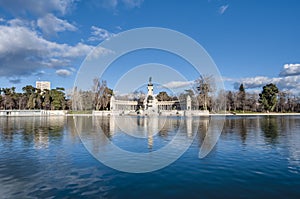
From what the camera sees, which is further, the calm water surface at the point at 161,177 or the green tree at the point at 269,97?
the green tree at the point at 269,97

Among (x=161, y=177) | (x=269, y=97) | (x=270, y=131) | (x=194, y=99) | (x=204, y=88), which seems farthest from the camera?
(x=269, y=97)

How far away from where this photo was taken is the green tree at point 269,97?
10591 cm

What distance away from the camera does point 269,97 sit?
106938 mm

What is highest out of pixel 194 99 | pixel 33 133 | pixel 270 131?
pixel 194 99

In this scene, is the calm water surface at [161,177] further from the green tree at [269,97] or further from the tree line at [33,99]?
the green tree at [269,97]

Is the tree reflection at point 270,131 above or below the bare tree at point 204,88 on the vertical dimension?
below

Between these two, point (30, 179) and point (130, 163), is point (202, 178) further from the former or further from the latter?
point (30, 179)

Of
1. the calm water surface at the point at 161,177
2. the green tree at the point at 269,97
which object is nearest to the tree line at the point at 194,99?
the green tree at the point at 269,97

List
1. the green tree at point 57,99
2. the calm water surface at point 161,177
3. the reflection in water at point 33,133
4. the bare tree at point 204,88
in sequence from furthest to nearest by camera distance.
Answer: the green tree at point 57,99, the bare tree at point 204,88, the reflection in water at point 33,133, the calm water surface at point 161,177

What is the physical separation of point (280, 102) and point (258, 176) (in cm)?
11911

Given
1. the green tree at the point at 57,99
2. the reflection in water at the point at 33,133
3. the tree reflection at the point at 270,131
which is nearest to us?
the reflection in water at the point at 33,133

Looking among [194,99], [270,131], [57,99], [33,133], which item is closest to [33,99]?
[57,99]

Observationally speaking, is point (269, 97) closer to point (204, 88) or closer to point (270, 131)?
point (204, 88)

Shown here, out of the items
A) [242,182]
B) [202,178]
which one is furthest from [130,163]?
[242,182]
